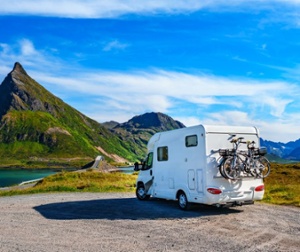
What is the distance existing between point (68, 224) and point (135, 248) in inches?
184

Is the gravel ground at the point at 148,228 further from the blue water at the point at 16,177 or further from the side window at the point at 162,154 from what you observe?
the blue water at the point at 16,177

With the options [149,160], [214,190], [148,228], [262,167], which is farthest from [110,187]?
[148,228]

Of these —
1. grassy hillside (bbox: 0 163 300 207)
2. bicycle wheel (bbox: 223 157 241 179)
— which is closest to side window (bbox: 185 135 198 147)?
bicycle wheel (bbox: 223 157 241 179)

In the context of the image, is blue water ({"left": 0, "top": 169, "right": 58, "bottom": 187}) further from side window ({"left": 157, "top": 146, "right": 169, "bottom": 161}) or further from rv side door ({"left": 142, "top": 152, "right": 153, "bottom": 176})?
side window ({"left": 157, "top": 146, "right": 169, "bottom": 161})

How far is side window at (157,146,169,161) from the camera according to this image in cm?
1905

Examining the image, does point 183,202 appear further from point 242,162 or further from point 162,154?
point 242,162

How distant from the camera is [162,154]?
19.4 metres

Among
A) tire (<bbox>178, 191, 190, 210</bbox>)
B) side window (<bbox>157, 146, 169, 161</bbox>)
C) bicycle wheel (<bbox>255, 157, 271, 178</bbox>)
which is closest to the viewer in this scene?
bicycle wheel (<bbox>255, 157, 271, 178</bbox>)

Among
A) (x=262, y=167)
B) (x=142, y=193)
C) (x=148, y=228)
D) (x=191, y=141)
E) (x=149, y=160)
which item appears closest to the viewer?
(x=148, y=228)

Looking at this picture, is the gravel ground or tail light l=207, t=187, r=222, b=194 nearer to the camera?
the gravel ground

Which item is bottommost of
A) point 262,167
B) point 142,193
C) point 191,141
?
point 142,193

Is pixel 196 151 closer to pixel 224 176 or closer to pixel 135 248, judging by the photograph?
pixel 224 176

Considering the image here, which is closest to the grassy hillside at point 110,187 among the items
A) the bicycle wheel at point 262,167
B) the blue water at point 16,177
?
the bicycle wheel at point 262,167

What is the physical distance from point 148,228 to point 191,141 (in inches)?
199
